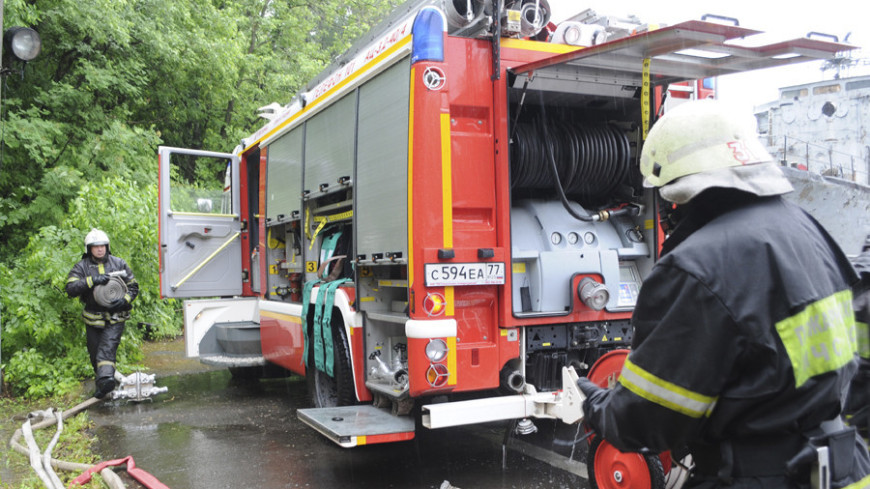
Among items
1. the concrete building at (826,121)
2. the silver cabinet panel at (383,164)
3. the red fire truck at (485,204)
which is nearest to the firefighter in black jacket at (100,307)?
the red fire truck at (485,204)

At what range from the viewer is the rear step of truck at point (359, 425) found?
14.6ft

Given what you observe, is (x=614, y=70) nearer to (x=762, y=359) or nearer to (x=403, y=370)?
(x=403, y=370)

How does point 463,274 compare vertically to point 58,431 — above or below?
above

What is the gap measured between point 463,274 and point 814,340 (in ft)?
10.0

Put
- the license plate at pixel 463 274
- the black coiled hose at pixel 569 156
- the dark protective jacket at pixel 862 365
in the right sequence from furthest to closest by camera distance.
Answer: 1. the black coiled hose at pixel 569 156
2. the license plate at pixel 463 274
3. the dark protective jacket at pixel 862 365

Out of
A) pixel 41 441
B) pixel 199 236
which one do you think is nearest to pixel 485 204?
pixel 41 441

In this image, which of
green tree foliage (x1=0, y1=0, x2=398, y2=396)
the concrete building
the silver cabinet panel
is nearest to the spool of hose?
green tree foliage (x1=0, y1=0, x2=398, y2=396)

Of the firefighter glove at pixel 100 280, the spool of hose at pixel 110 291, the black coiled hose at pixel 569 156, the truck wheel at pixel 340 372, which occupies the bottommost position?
the truck wheel at pixel 340 372

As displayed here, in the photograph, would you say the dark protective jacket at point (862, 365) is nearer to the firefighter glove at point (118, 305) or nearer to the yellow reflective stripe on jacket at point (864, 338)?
the yellow reflective stripe on jacket at point (864, 338)

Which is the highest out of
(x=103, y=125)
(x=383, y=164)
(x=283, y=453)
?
(x=103, y=125)

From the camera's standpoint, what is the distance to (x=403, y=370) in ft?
16.5

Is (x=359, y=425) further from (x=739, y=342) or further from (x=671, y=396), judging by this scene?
(x=739, y=342)

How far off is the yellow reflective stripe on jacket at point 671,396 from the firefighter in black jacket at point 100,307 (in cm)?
757

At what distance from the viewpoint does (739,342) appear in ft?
4.98
